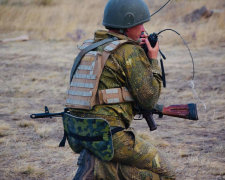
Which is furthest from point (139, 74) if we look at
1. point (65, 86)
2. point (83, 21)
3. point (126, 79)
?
point (83, 21)

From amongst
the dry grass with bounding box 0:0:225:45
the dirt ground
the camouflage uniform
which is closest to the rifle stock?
the camouflage uniform

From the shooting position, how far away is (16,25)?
15.1m

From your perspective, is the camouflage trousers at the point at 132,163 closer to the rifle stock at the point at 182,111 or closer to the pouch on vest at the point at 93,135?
the pouch on vest at the point at 93,135

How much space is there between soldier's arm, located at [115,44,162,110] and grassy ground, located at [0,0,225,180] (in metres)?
1.78

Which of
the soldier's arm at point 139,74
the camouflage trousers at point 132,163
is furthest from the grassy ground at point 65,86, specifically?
the soldier's arm at point 139,74

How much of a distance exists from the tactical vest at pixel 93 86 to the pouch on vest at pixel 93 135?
0.34 feet

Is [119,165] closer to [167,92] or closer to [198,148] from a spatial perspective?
[198,148]

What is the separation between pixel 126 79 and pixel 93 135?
0.44 meters

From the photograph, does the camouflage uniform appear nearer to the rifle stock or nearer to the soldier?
the soldier

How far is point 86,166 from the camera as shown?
3197 mm

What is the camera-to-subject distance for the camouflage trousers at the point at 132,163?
3094mm

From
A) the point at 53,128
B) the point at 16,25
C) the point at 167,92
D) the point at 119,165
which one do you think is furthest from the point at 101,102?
the point at 16,25

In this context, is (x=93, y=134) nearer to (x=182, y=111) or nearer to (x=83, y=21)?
(x=182, y=111)

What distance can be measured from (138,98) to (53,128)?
133 inches
